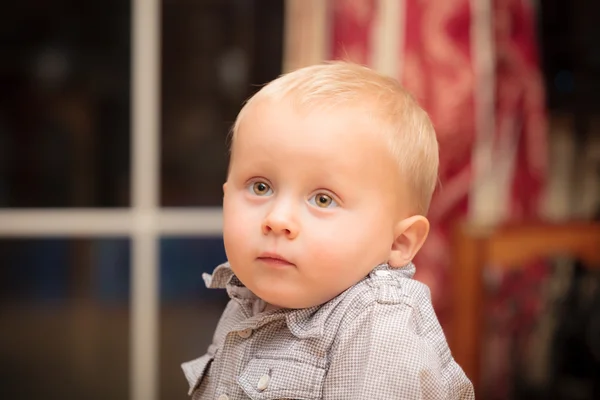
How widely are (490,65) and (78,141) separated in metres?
1.44

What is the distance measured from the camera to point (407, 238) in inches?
34.8

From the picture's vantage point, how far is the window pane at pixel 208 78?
2744 millimetres

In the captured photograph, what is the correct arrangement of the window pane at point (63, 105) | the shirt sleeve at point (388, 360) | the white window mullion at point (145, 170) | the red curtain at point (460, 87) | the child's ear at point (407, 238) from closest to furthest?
the shirt sleeve at point (388, 360) < the child's ear at point (407, 238) < the red curtain at point (460, 87) < the white window mullion at point (145, 170) < the window pane at point (63, 105)

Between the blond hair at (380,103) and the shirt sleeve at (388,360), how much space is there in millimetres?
144

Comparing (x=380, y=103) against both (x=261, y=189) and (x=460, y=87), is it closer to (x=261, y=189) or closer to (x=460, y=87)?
(x=261, y=189)

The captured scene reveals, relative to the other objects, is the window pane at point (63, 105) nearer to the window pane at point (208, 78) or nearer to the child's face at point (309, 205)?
the window pane at point (208, 78)

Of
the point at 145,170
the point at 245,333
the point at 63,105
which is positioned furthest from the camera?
the point at 63,105

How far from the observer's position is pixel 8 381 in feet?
9.00

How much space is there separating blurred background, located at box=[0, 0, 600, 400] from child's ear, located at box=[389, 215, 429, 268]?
4.42ft

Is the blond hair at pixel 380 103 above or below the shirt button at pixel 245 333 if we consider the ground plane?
above

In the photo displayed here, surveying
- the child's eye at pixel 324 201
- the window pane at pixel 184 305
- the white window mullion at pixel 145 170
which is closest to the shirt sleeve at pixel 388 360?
the child's eye at pixel 324 201

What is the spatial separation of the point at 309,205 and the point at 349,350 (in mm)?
152

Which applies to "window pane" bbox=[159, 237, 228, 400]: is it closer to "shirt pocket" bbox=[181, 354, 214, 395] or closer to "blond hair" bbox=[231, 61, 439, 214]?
"shirt pocket" bbox=[181, 354, 214, 395]

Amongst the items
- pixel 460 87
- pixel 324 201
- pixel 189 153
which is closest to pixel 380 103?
pixel 324 201
